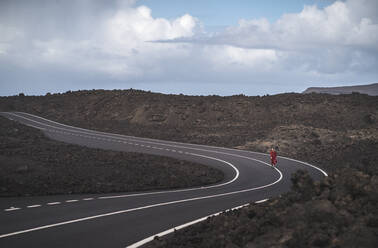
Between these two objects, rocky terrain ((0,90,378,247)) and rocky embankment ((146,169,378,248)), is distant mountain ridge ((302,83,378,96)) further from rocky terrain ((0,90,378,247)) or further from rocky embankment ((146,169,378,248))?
rocky embankment ((146,169,378,248))

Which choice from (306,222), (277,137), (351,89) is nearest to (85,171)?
(306,222)

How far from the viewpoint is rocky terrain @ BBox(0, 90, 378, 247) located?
8.29 meters

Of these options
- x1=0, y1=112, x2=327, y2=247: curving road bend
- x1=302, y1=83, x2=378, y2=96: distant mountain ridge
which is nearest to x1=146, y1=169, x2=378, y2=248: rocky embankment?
x1=0, y1=112, x2=327, y2=247: curving road bend

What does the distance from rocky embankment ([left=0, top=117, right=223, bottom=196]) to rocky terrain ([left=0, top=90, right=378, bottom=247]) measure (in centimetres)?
885

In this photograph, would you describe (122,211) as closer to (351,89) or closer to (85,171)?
(85,171)

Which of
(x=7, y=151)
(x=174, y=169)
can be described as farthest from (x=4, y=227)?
(x=7, y=151)

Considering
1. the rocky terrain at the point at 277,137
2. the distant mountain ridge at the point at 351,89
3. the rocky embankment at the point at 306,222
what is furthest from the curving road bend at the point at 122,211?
the distant mountain ridge at the point at 351,89

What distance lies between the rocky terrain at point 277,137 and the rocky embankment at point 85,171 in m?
8.85

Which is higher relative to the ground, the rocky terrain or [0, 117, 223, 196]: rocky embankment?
the rocky terrain

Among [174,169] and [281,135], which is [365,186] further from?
[281,135]

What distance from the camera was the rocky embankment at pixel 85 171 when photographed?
1883cm

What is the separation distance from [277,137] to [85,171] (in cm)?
2402

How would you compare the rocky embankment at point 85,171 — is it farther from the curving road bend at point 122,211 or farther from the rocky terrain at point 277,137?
the rocky terrain at point 277,137

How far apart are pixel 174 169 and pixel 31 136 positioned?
18.6 m
